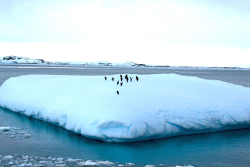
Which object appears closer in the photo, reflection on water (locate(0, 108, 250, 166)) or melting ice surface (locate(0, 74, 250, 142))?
reflection on water (locate(0, 108, 250, 166))

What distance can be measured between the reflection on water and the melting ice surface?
25cm

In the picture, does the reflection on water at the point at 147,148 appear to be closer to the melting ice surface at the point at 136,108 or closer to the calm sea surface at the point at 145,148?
the calm sea surface at the point at 145,148

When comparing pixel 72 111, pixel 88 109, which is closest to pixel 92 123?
pixel 88 109

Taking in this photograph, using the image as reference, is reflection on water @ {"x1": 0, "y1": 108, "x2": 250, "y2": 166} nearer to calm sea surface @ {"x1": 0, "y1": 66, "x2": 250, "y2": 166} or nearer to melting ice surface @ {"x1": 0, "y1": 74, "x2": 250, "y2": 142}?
calm sea surface @ {"x1": 0, "y1": 66, "x2": 250, "y2": 166}

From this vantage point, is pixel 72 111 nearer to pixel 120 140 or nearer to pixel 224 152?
pixel 120 140

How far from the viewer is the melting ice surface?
6996 millimetres

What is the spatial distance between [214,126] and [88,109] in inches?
146

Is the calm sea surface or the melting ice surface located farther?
the melting ice surface

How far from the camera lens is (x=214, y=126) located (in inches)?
329

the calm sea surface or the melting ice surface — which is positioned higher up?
the melting ice surface

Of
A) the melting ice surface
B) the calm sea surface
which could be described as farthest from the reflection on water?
the melting ice surface

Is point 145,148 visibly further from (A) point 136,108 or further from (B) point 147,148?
(A) point 136,108

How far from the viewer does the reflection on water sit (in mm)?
6062

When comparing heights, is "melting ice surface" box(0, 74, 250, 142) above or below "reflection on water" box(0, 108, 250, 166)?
above
